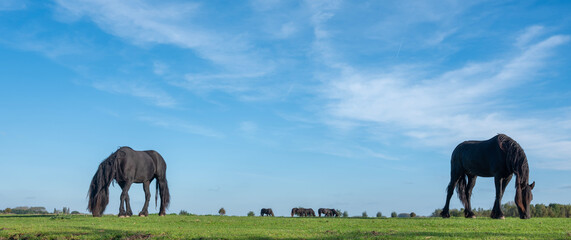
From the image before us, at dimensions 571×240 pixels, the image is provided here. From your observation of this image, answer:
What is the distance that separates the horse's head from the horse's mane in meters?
0.24

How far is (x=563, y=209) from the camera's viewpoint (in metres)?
33.3

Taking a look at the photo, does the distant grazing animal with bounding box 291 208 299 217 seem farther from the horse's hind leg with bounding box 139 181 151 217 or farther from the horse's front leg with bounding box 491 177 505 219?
the horse's front leg with bounding box 491 177 505 219

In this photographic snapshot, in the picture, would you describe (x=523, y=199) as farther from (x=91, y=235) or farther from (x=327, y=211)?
(x=327, y=211)

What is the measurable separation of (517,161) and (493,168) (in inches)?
48.8

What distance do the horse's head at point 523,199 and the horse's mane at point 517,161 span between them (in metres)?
0.24

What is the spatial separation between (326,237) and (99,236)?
778cm

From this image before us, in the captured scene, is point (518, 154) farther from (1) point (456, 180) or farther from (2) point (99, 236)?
(2) point (99, 236)

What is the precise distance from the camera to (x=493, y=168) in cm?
2180

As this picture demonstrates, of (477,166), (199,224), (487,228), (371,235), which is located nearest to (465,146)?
(477,166)

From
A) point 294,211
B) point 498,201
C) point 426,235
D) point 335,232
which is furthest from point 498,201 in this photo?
point 294,211

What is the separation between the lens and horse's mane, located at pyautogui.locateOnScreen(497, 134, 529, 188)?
20.5 meters

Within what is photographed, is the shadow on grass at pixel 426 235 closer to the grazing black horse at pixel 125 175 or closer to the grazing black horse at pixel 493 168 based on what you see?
the grazing black horse at pixel 493 168

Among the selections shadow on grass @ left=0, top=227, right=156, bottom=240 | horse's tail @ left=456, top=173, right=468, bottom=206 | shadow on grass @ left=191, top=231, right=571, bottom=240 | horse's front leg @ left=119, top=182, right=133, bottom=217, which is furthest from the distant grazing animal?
shadow on grass @ left=191, top=231, right=571, bottom=240

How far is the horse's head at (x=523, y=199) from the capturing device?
67.1ft
